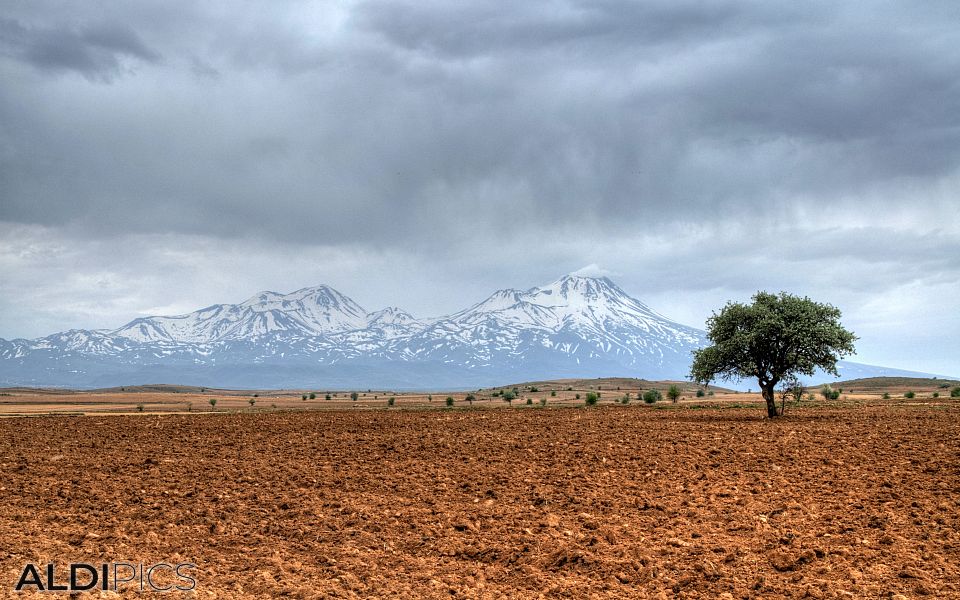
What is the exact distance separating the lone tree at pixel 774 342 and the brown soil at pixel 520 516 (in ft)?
39.4

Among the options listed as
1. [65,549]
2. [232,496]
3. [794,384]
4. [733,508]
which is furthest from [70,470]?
[794,384]

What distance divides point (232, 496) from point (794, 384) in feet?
122

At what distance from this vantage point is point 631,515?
54.7 ft

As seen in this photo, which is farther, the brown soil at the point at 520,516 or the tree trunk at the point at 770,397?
the tree trunk at the point at 770,397

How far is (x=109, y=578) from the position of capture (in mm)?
13320

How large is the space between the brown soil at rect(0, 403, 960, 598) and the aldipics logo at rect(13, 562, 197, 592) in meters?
0.35

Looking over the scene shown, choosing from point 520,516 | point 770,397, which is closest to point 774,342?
point 770,397

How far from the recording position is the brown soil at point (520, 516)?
41.7ft

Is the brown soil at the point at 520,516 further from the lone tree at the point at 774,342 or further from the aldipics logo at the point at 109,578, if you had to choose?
the lone tree at the point at 774,342

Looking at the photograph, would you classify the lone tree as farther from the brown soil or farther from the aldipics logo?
the aldipics logo

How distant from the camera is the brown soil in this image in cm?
1272

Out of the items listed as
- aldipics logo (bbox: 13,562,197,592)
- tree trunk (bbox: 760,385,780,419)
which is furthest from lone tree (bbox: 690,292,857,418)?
aldipics logo (bbox: 13,562,197,592)

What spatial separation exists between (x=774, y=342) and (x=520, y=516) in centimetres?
3201

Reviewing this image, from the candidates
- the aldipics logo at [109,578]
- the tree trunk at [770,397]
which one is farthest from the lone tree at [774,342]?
the aldipics logo at [109,578]
